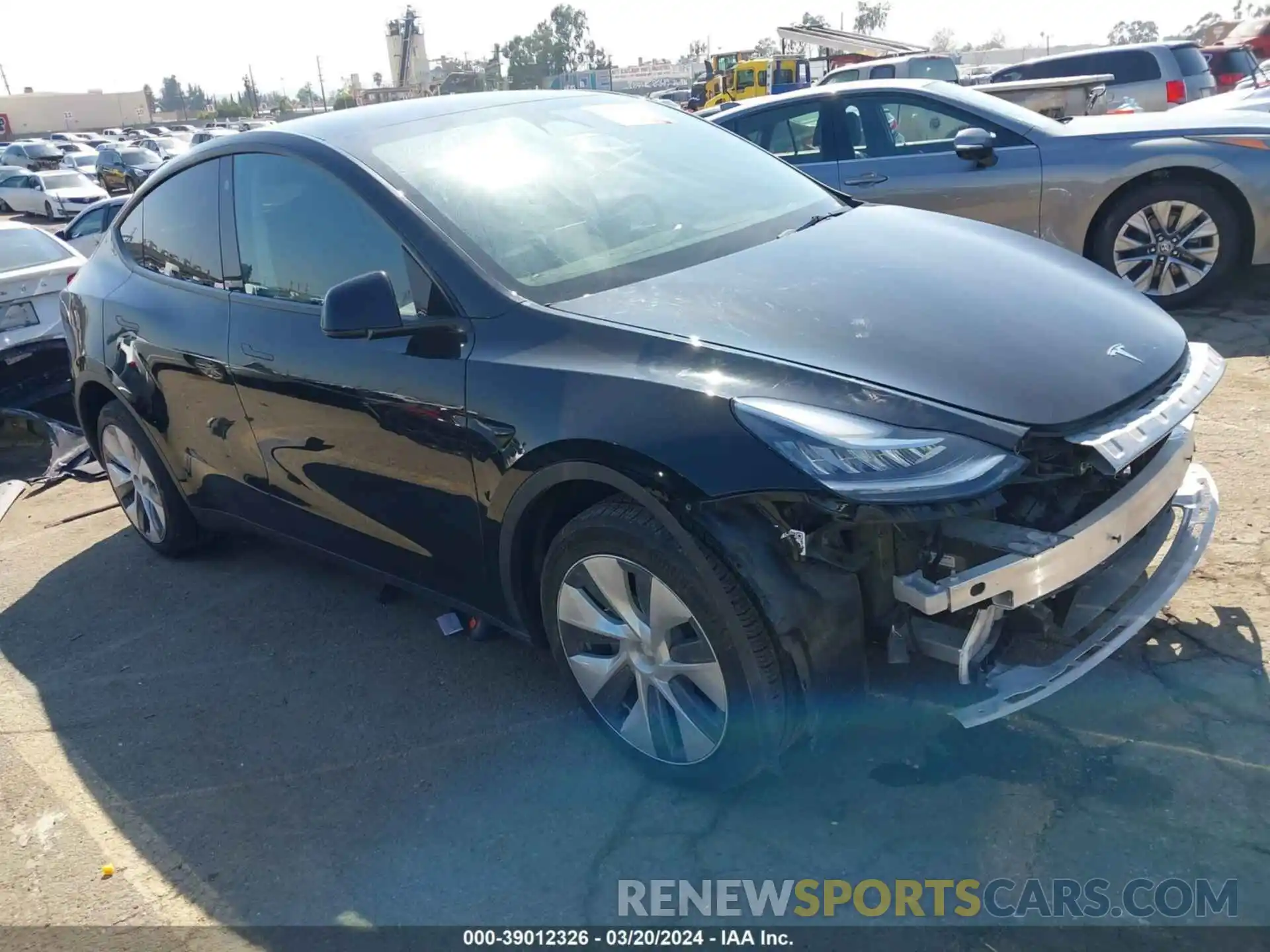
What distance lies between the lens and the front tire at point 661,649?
2443 mm

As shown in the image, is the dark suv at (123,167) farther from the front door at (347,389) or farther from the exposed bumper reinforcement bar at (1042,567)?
the exposed bumper reinforcement bar at (1042,567)

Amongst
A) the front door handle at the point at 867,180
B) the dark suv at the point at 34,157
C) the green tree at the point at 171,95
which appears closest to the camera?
the front door handle at the point at 867,180

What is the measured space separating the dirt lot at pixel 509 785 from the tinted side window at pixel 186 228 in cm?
145

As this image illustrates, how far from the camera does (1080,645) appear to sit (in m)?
2.55

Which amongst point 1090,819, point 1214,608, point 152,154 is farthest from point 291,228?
point 152,154

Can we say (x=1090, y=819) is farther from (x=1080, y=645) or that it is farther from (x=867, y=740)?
(x=867, y=740)

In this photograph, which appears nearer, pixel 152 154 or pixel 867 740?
pixel 867 740

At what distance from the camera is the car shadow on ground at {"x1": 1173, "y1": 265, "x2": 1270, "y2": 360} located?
5840 millimetres

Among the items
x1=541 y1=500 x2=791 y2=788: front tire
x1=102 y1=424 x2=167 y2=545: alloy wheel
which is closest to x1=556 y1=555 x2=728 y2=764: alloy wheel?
x1=541 y1=500 x2=791 y2=788: front tire

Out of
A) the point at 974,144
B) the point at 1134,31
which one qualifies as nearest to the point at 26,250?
the point at 974,144

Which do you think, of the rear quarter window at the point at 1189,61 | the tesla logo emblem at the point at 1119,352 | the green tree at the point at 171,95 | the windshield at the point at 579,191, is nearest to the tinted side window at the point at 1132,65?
the rear quarter window at the point at 1189,61

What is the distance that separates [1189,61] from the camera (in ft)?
51.8

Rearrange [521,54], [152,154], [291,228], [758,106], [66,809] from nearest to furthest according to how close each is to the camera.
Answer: [66,809] < [291,228] < [758,106] < [152,154] < [521,54]

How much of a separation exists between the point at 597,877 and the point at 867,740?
0.86 meters
